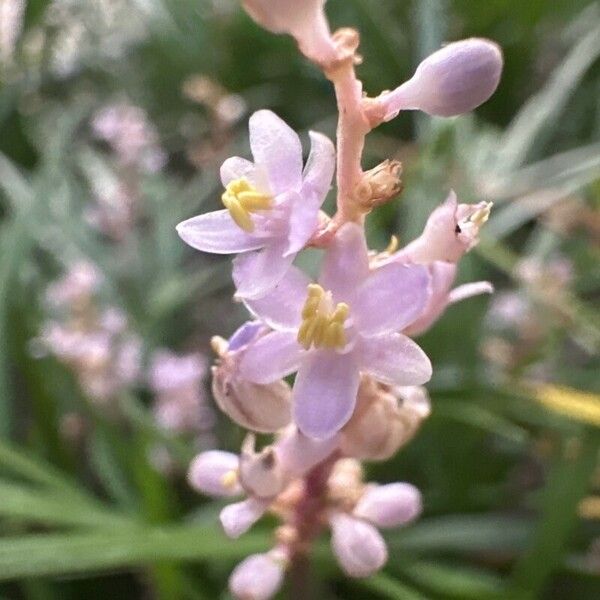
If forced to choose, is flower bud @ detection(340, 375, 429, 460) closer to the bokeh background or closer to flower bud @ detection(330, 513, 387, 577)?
flower bud @ detection(330, 513, 387, 577)

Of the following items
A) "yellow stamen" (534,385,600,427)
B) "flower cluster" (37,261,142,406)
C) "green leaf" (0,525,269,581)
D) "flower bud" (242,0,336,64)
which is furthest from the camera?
"flower cluster" (37,261,142,406)

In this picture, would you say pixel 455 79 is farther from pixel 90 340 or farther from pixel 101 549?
pixel 90 340

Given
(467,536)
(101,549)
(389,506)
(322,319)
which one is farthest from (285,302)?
(467,536)

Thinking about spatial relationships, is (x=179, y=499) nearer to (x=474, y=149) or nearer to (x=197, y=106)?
(x=474, y=149)

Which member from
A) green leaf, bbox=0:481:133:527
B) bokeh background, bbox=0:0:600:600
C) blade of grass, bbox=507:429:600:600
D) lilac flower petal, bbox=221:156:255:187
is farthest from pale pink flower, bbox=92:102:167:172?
lilac flower petal, bbox=221:156:255:187

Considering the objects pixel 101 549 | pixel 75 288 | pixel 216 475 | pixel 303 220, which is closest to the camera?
pixel 303 220

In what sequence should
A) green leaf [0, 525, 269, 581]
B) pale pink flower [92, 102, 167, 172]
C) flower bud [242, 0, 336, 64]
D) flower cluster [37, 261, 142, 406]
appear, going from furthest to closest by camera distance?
pale pink flower [92, 102, 167, 172] → flower cluster [37, 261, 142, 406] → green leaf [0, 525, 269, 581] → flower bud [242, 0, 336, 64]

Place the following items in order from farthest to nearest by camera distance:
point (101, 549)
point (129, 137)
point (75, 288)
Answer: point (129, 137), point (75, 288), point (101, 549)
